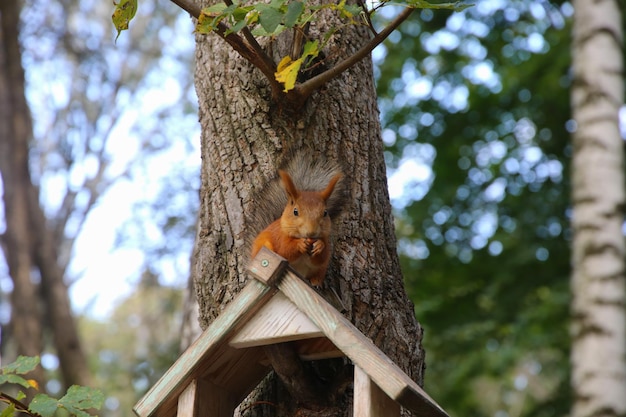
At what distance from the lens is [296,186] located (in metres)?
1.95

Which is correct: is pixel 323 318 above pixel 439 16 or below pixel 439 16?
below

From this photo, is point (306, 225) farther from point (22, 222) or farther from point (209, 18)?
point (22, 222)

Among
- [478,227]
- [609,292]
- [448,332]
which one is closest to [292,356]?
[609,292]

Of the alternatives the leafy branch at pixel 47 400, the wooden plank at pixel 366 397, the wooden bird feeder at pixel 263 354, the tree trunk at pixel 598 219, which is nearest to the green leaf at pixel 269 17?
the wooden bird feeder at pixel 263 354

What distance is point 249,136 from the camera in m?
2.07

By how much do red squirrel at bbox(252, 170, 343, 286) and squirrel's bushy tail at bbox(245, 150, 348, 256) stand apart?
0.09 m

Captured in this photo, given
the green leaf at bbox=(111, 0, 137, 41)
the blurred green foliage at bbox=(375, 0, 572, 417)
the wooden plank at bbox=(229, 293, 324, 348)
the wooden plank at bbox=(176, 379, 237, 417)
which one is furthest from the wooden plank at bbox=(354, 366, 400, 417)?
the blurred green foliage at bbox=(375, 0, 572, 417)

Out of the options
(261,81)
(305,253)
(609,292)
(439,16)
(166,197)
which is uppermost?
(439,16)

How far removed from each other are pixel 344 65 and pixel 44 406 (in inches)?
39.2

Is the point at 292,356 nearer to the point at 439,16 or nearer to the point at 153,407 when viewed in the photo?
the point at 153,407

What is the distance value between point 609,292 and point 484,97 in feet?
10.3

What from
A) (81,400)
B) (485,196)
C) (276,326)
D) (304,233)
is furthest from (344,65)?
(485,196)

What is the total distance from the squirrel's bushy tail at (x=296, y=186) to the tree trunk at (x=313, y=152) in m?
0.03

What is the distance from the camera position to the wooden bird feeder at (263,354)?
1.52 metres
